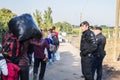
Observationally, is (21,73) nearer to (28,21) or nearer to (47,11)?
(28,21)

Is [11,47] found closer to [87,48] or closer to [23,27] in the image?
[23,27]

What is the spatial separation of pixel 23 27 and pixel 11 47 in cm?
41

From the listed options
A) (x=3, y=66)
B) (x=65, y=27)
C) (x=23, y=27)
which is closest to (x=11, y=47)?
(x=23, y=27)

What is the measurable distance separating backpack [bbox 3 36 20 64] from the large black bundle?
13cm

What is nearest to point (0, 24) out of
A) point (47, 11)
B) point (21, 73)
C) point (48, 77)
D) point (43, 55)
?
point (48, 77)

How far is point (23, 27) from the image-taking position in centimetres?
669

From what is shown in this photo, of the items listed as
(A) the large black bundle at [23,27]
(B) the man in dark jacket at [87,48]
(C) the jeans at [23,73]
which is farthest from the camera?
(B) the man in dark jacket at [87,48]

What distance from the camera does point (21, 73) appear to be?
7117 mm

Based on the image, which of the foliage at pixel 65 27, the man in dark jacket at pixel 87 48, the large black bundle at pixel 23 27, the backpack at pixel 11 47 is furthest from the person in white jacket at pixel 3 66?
the foliage at pixel 65 27

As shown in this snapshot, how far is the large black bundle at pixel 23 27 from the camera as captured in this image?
21.9 ft

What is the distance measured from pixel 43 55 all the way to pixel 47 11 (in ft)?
154

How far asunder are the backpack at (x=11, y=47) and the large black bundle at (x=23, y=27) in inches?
5.1

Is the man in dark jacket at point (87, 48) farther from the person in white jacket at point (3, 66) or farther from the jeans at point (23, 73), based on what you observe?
the person in white jacket at point (3, 66)

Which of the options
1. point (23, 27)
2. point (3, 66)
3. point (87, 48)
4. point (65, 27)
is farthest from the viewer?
point (65, 27)
